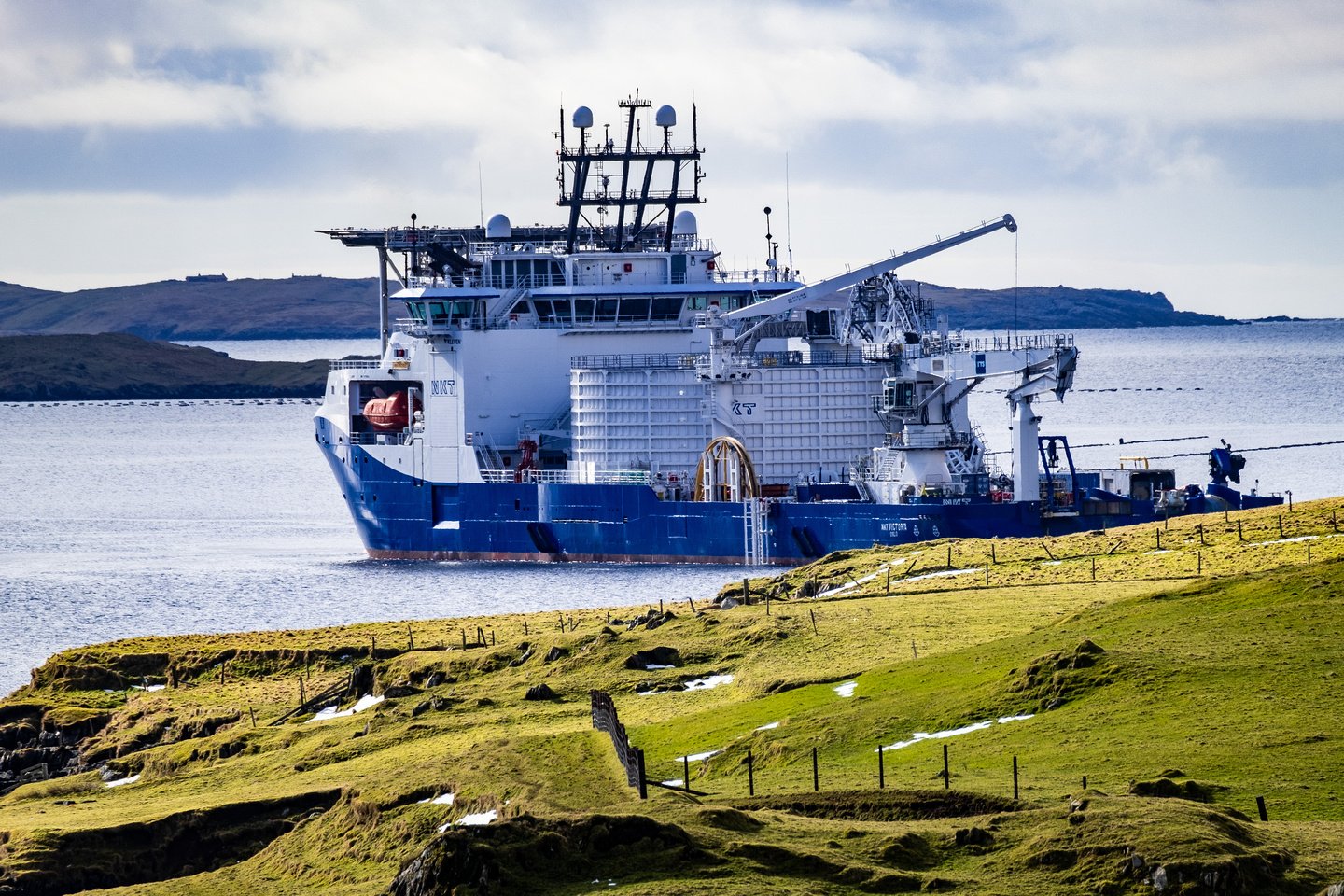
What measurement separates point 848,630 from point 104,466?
394 ft

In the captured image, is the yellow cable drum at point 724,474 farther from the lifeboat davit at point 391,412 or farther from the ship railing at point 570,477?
the lifeboat davit at point 391,412

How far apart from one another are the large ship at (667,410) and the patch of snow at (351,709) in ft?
98.4

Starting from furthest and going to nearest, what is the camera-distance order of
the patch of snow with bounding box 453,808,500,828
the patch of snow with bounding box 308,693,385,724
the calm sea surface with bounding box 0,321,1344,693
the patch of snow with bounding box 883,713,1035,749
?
the calm sea surface with bounding box 0,321,1344,693 < the patch of snow with bounding box 308,693,385,724 < the patch of snow with bounding box 883,713,1035,749 < the patch of snow with bounding box 453,808,500,828

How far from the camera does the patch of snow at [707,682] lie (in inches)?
1742

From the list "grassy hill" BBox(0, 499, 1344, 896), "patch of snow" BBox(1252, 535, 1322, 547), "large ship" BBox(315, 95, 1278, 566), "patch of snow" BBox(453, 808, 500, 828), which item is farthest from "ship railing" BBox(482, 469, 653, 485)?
"patch of snow" BBox(453, 808, 500, 828)

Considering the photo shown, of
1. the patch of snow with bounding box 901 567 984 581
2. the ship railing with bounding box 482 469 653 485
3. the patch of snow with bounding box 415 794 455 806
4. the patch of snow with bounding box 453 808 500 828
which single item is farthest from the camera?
the ship railing with bounding box 482 469 653 485

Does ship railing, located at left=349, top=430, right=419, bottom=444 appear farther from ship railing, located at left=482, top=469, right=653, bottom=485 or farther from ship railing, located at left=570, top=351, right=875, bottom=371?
ship railing, located at left=570, top=351, right=875, bottom=371

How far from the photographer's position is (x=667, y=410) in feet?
270

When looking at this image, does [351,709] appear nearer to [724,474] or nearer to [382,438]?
[724,474]

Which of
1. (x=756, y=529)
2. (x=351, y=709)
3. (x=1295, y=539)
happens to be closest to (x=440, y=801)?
(x=351, y=709)

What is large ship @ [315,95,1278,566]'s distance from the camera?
75875mm

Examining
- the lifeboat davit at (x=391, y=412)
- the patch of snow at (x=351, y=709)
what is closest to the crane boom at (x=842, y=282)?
the lifeboat davit at (x=391, y=412)

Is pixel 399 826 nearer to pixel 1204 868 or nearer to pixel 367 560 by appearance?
pixel 1204 868

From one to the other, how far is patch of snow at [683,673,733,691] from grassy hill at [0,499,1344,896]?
265 millimetres
